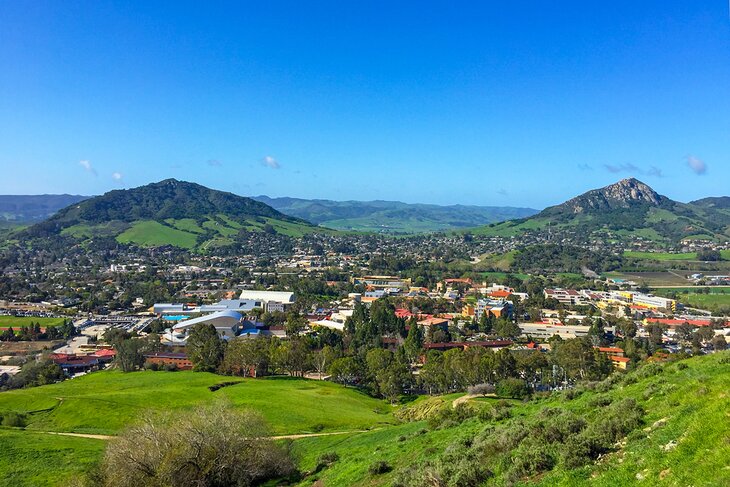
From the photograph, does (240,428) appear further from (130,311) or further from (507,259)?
(507,259)

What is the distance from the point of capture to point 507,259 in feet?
504

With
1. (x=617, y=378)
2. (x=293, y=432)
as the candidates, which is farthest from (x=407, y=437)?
(x=293, y=432)

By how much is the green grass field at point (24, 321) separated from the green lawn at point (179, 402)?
1598 inches

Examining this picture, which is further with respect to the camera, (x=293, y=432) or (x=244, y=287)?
(x=244, y=287)

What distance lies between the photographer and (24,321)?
261 ft

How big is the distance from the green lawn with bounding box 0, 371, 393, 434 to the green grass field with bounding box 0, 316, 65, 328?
4058cm

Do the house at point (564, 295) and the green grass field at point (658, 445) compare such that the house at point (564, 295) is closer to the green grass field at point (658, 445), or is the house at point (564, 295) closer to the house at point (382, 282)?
the house at point (382, 282)

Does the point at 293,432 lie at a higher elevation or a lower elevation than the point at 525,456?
lower

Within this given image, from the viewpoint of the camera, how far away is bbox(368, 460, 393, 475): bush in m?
15.0

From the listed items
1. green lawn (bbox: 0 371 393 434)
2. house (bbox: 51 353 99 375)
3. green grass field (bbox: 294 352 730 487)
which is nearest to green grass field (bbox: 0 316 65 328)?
house (bbox: 51 353 99 375)

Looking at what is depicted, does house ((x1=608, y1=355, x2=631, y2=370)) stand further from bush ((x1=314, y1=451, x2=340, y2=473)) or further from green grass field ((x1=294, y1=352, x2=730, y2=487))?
bush ((x1=314, y1=451, x2=340, y2=473))

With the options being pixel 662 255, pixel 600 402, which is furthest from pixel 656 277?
pixel 600 402

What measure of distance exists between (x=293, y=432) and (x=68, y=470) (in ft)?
38.3

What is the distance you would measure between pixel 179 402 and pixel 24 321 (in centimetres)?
5943
